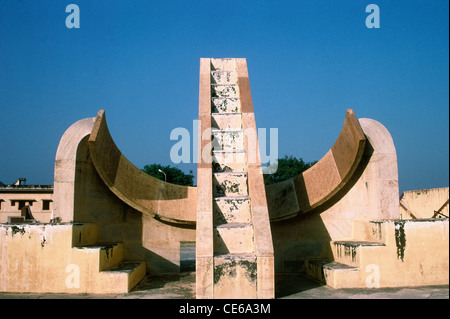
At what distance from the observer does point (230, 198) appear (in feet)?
17.8

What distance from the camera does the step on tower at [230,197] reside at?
4402mm

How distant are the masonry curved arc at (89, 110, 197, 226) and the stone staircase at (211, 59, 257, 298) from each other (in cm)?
112

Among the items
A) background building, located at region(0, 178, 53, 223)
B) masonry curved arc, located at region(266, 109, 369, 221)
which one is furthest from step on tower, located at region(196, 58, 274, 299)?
background building, located at region(0, 178, 53, 223)

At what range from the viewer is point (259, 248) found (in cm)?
448

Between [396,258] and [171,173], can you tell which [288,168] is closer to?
[171,173]

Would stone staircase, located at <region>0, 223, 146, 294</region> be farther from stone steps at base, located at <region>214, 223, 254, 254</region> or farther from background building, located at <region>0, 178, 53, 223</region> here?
background building, located at <region>0, 178, 53, 223</region>

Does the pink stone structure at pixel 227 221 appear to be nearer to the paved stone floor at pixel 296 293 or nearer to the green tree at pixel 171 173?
the paved stone floor at pixel 296 293

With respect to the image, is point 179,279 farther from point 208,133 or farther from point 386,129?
point 386,129

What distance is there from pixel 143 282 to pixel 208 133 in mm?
2477

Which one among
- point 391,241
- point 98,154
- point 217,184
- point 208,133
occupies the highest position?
point 208,133

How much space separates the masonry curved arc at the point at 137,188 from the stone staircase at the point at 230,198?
1.12m

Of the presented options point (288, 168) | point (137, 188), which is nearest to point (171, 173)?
point (288, 168)

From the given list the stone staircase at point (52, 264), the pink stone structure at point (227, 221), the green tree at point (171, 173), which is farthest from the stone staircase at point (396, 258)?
the green tree at point (171, 173)
